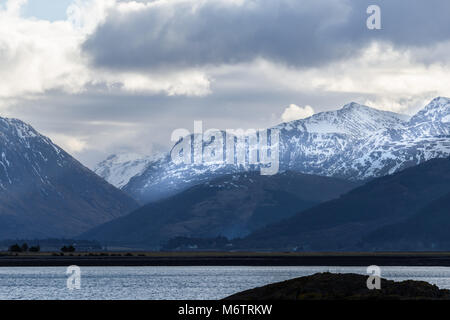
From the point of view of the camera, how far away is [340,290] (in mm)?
92250

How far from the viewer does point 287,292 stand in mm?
92812

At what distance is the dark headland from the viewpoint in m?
90.2

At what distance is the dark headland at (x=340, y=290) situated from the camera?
9019 cm
